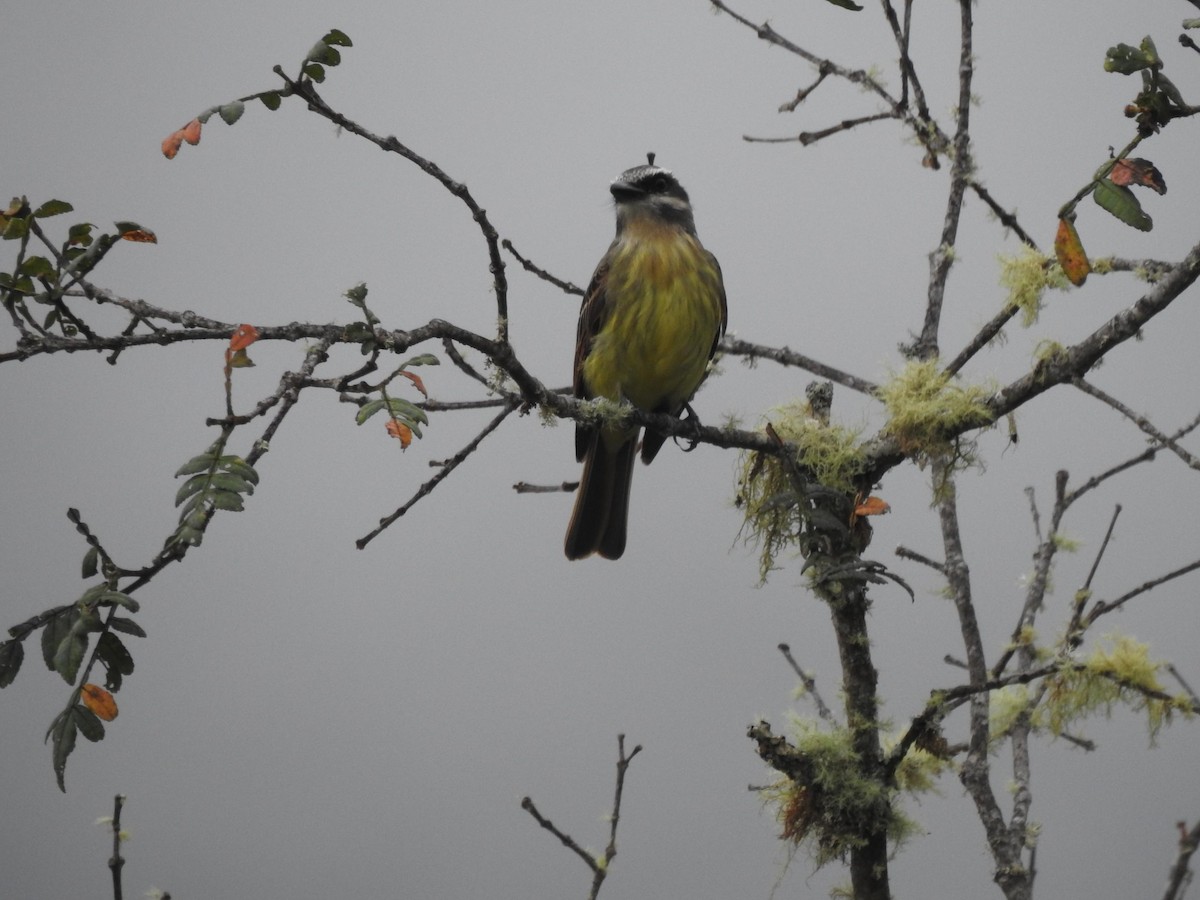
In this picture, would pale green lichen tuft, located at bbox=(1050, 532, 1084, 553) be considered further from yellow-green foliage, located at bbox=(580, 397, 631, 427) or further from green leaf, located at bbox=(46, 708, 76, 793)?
green leaf, located at bbox=(46, 708, 76, 793)

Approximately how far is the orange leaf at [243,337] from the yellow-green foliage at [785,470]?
3.95ft

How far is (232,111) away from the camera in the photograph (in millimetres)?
1578

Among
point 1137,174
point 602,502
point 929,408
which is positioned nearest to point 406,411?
point 1137,174

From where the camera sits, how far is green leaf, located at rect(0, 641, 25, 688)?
1.31 meters

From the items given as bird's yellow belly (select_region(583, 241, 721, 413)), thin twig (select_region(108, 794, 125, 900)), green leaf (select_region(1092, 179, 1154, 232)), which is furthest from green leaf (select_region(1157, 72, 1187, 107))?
thin twig (select_region(108, 794, 125, 900))

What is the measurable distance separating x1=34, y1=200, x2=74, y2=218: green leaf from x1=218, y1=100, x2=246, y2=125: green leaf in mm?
231

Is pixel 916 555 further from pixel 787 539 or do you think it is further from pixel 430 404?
pixel 430 404

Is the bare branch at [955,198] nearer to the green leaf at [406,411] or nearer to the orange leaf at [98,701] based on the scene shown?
the green leaf at [406,411]

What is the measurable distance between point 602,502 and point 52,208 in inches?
85.1

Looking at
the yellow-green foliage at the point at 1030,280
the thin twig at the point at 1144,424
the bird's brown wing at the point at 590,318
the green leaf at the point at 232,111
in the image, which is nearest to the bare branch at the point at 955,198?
the yellow-green foliage at the point at 1030,280

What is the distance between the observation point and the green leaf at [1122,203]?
1.66m

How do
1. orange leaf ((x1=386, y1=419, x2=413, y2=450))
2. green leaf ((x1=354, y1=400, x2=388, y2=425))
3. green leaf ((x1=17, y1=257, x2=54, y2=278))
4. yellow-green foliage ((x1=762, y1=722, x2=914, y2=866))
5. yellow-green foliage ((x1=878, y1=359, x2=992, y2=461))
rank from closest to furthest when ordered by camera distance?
green leaf ((x1=17, y1=257, x2=54, y2=278)), green leaf ((x1=354, y1=400, x2=388, y2=425)), orange leaf ((x1=386, y1=419, x2=413, y2=450)), yellow-green foliage ((x1=762, y1=722, x2=914, y2=866)), yellow-green foliage ((x1=878, y1=359, x2=992, y2=461))

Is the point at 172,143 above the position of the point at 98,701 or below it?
above

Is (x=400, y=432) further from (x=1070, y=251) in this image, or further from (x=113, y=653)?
(x=1070, y=251)
